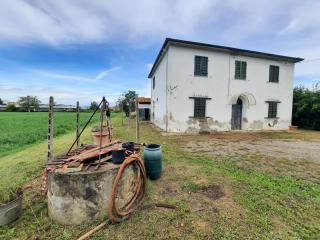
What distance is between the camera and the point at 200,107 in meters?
13.0

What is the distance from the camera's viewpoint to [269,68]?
574 inches

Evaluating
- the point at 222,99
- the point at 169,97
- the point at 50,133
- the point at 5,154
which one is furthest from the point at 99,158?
the point at 222,99

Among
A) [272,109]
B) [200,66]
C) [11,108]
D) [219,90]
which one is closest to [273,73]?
[272,109]

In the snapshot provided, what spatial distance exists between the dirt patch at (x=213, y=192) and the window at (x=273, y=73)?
13816 millimetres

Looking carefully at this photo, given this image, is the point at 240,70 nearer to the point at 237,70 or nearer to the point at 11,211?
the point at 237,70

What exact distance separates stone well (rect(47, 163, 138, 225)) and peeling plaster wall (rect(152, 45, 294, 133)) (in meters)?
9.62

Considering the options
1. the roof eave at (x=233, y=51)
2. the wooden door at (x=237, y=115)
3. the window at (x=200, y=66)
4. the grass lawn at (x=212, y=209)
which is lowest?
the grass lawn at (x=212, y=209)

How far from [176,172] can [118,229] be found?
8.05 feet

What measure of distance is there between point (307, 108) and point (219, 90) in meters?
8.98

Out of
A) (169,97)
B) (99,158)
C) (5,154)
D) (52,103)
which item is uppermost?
(169,97)

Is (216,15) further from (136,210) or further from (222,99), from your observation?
(136,210)

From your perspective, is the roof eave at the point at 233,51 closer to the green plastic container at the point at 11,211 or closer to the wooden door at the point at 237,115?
the wooden door at the point at 237,115

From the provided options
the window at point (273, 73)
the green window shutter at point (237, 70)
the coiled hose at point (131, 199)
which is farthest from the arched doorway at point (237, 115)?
the coiled hose at point (131, 199)

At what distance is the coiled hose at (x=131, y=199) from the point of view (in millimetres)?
2859
